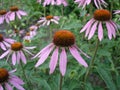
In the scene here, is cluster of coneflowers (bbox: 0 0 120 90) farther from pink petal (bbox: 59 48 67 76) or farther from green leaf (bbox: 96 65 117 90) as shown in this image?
green leaf (bbox: 96 65 117 90)

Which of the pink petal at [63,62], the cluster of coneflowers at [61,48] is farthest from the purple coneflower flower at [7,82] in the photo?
the pink petal at [63,62]

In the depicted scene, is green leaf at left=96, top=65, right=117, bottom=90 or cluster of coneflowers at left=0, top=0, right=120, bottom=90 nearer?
cluster of coneflowers at left=0, top=0, right=120, bottom=90

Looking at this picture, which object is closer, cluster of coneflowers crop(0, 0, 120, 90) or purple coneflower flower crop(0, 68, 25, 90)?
cluster of coneflowers crop(0, 0, 120, 90)

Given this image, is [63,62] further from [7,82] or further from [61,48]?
[7,82]

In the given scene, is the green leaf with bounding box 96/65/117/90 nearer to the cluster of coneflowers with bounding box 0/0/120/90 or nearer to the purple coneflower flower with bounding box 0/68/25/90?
the cluster of coneflowers with bounding box 0/0/120/90

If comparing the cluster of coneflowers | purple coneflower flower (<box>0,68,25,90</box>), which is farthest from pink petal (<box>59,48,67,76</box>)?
purple coneflower flower (<box>0,68,25,90</box>)

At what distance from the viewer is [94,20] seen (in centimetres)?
151

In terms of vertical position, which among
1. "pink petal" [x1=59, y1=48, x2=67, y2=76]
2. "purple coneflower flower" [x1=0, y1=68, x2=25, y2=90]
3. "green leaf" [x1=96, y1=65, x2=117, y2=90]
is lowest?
"green leaf" [x1=96, y1=65, x2=117, y2=90]

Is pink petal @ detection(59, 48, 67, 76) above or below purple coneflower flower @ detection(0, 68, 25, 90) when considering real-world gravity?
above

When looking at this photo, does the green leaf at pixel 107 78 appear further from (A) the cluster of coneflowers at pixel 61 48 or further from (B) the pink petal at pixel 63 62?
(B) the pink petal at pixel 63 62

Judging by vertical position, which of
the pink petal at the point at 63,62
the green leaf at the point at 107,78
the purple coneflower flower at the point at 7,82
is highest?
the pink petal at the point at 63,62

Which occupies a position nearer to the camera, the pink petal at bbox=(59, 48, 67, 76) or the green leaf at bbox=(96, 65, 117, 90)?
the pink petal at bbox=(59, 48, 67, 76)

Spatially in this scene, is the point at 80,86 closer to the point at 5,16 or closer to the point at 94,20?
the point at 94,20

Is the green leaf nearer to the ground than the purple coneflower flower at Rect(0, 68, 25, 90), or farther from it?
nearer to the ground
